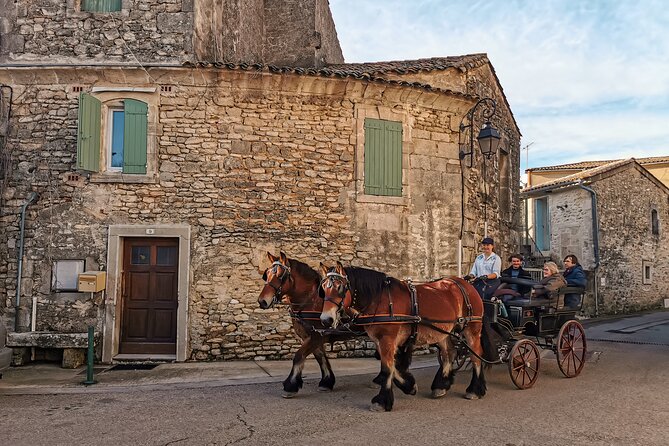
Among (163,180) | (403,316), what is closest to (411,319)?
(403,316)

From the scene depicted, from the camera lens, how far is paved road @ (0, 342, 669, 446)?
15.6ft

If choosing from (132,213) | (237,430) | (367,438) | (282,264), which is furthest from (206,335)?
(367,438)

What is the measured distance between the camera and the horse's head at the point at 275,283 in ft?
20.2

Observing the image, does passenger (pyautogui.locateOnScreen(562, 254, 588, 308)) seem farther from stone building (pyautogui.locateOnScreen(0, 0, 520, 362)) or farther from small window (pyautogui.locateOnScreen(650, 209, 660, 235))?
small window (pyautogui.locateOnScreen(650, 209, 660, 235))

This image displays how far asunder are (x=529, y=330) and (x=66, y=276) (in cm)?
714

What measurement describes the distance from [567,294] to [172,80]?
7057mm

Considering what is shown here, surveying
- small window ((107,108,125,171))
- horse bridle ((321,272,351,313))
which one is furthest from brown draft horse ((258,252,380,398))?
small window ((107,108,125,171))

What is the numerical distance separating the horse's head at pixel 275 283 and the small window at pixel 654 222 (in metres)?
19.9

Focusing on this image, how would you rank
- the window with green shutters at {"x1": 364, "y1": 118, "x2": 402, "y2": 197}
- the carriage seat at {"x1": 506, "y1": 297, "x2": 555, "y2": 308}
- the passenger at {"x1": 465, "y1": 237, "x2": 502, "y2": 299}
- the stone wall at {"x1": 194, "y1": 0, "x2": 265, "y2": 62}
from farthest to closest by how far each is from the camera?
1. the window with green shutters at {"x1": 364, "y1": 118, "x2": 402, "y2": 197}
2. the stone wall at {"x1": 194, "y1": 0, "x2": 265, "y2": 62}
3. the passenger at {"x1": 465, "y1": 237, "x2": 502, "y2": 299}
4. the carriage seat at {"x1": 506, "y1": 297, "x2": 555, "y2": 308}

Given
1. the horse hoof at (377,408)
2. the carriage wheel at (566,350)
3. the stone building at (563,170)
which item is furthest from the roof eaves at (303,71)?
the stone building at (563,170)

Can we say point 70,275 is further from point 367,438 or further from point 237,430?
point 367,438

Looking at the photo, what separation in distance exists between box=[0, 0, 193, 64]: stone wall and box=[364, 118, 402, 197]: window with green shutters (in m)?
3.43

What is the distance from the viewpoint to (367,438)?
15.5ft

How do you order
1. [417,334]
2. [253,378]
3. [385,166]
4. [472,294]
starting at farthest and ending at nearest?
[385,166] < [253,378] < [472,294] < [417,334]
